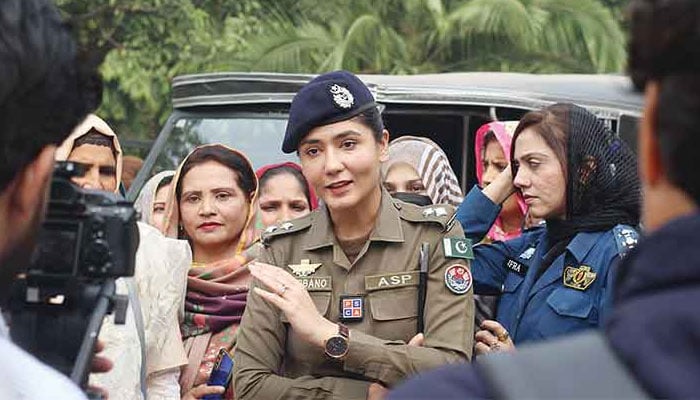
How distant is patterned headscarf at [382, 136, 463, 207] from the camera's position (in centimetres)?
603

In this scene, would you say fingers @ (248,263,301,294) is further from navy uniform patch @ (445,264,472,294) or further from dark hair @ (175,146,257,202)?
dark hair @ (175,146,257,202)

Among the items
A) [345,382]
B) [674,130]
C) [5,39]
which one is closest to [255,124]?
[345,382]

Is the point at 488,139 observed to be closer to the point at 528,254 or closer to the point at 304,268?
the point at 528,254

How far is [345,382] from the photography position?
4035mm

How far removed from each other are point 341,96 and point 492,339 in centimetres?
84

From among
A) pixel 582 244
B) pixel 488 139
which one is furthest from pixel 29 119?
pixel 488 139

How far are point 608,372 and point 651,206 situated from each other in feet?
0.71

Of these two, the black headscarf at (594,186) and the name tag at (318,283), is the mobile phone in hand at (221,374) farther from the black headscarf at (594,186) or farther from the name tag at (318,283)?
the black headscarf at (594,186)

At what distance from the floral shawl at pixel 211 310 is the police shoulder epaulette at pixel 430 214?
0.90m

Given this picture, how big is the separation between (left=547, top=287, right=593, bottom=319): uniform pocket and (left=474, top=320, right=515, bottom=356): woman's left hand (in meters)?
0.17

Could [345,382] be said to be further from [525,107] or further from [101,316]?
[525,107]

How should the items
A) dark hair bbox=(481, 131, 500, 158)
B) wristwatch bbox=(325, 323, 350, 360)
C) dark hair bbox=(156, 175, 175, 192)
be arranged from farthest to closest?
1. dark hair bbox=(481, 131, 500, 158)
2. dark hair bbox=(156, 175, 175, 192)
3. wristwatch bbox=(325, 323, 350, 360)

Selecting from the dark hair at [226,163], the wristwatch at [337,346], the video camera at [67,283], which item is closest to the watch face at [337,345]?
the wristwatch at [337,346]

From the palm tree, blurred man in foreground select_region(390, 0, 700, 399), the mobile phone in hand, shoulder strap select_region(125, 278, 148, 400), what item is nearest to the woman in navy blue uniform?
the mobile phone in hand
